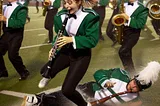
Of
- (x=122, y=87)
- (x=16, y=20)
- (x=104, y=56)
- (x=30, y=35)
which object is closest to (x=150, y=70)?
(x=122, y=87)

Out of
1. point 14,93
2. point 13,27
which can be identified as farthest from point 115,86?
point 13,27

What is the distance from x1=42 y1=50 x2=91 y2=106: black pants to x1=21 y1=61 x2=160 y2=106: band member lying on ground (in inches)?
20.9

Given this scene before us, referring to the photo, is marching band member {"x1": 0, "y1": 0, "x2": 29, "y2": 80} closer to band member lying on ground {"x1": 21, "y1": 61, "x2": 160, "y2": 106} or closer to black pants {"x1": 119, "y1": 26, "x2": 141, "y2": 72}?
band member lying on ground {"x1": 21, "y1": 61, "x2": 160, "y2": 106}

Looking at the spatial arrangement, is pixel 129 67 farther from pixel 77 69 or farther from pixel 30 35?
pixel 30 35

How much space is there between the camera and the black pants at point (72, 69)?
355cm

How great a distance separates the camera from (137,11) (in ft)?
18.9

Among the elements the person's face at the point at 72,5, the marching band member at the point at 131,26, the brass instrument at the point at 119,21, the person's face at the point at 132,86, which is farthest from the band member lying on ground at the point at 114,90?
the brass instrument at the point at 119,21

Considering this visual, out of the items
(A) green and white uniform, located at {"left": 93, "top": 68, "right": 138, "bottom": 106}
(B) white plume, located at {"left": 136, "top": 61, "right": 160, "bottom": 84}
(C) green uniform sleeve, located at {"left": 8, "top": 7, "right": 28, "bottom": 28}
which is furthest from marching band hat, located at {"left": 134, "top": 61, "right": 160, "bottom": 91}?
(C) green uniform sleeve, located at {"left": 8, "top": 7, "right": 28, "bottom": 28}

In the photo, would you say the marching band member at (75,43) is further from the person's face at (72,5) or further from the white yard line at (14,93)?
the white yard line at (14,93)

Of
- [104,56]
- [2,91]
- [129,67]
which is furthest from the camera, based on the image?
[104,56]

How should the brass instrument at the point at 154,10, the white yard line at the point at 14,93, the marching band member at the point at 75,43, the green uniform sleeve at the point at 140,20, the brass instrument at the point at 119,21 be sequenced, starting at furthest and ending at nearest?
the brass instrument at the point at 154,10, the brass instrument at the point at 119,21, the green uniform sleeve at the point at 140,20, the white yard line at the point at 14,93, the marching band member at the point at 75,43

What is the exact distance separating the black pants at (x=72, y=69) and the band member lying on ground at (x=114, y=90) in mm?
530

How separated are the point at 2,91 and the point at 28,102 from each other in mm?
1307

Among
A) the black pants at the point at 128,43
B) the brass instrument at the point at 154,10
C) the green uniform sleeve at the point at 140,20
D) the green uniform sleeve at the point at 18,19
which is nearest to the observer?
the green uniform sleeve at the point at 18,19
